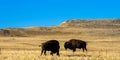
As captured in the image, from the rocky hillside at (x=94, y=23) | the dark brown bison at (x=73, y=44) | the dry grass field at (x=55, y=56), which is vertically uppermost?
the rocky hillside at (x=94, y=23)

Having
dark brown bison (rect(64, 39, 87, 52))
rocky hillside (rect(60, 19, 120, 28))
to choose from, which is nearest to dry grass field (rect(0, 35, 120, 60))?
dark brown bison (rect(64, 39, 87, 52))

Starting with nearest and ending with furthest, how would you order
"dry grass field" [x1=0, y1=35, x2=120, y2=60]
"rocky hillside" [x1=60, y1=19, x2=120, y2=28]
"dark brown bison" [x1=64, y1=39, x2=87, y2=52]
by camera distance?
"dry grass field" [x1=0, y1=35, x2=120, y2=60] < "dark brown bison" [x1=64, y1=39, x2=87, y2=52] < "rocky hillside" [x1=60, y1=19, x2=120, y2=28]

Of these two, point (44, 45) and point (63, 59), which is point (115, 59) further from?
point (44, 45)

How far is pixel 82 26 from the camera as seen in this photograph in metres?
160

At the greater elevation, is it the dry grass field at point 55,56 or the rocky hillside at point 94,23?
the rocky hillside at point 94,23

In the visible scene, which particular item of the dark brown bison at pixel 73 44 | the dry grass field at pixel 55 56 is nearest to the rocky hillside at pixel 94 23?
the dry grass field at pixel 55 56

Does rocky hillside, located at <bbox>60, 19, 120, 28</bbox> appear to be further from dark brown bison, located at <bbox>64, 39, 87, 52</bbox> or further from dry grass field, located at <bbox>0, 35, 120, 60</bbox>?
dark brown bison, located at <bbox>64, 39, 87, 52</bbox>

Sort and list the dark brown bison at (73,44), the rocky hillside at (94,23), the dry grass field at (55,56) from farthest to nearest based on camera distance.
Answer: the rocky hillside at (94,23), the dark brown bison at (73,44), the dry grass field at (55,56)

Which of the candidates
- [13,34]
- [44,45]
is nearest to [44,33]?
[13,34]

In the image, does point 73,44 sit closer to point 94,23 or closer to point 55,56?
point 55,56

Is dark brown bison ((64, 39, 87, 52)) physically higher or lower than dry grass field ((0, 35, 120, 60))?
higher

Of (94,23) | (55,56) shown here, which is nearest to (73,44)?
(55,56)

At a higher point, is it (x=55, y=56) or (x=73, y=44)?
(x=73, y=44)

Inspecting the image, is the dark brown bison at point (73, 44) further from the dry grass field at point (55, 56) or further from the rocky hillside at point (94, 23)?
the rocky hillside at point (94, 23)
